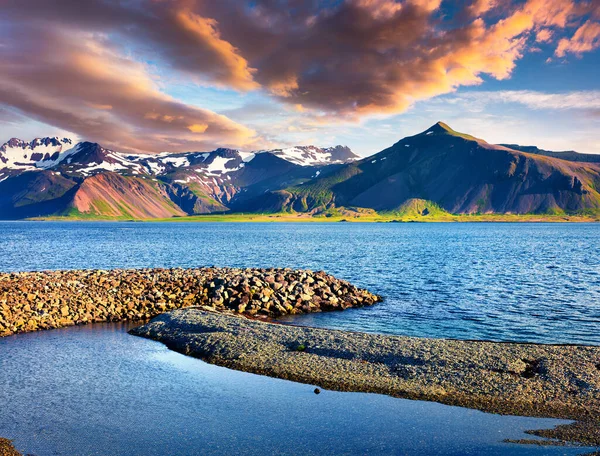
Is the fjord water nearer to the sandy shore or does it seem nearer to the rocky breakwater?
the sandy shore

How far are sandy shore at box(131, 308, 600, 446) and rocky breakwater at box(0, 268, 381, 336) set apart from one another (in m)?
8.47

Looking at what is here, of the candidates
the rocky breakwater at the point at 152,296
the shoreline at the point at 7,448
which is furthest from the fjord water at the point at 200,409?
the rocky breakwater at the point at 152,296

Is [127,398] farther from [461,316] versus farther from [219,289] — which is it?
[461,316]

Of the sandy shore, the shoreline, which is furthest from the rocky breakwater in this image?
the shoreline

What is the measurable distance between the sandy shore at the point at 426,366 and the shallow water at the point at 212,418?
42.3 inches

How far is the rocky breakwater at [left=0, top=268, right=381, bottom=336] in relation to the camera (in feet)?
113

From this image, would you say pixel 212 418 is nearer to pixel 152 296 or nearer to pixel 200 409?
pixel 200 409

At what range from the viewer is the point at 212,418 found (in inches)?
678

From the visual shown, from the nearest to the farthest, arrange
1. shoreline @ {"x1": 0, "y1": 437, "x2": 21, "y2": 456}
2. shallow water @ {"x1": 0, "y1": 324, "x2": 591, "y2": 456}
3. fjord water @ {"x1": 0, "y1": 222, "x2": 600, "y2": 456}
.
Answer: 1. shoreline @ {"x1": 0, "y1": 437, "x2": 21, "y2": 456}
2. shallow water @ {"x1": 0, "y1": 324, "x2": 591, "y2": 456}
3. fjord water @ {"x1": 0, "y1": 222, "x2": 600, "y2": 456}

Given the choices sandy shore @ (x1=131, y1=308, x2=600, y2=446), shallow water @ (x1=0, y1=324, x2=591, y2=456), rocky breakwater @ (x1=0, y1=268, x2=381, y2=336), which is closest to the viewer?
shallow water @ (x1=0, y1=324, x2=591, y2=456)

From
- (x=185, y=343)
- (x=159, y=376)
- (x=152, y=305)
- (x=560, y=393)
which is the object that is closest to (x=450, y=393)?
(x=560, y=393)

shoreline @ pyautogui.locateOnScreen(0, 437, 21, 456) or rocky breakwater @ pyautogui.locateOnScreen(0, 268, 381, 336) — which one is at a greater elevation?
shoreline @ pyautogui.locateOnScreen(0, 437, 21, 456)

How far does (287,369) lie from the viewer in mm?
22906

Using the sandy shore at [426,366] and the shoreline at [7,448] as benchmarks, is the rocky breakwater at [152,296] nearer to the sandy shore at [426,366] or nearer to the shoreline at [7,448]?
the sandy shore at [426,366]
